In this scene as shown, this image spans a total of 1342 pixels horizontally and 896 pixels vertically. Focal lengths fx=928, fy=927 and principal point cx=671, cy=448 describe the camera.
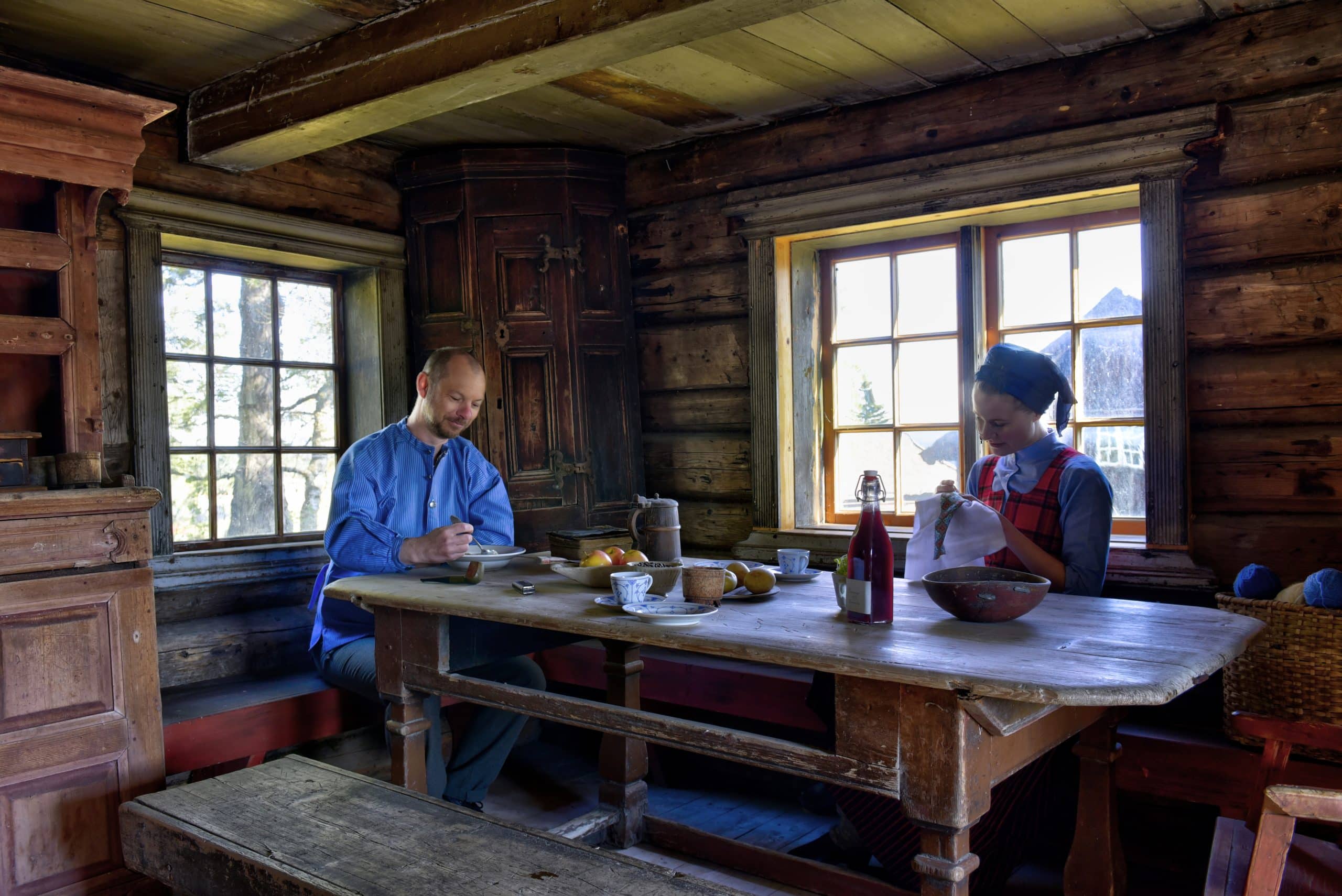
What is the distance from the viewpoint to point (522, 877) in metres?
1.98

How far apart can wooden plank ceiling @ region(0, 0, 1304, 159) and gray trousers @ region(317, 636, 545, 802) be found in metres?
1.97

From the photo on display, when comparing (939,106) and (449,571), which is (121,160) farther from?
(939,106)

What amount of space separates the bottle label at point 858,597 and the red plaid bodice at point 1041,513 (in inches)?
34.1

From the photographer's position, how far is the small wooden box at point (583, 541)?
3.19 m

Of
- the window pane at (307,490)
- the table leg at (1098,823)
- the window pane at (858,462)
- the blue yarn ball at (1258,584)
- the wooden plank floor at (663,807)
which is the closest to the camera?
the table leg at (1098,823)

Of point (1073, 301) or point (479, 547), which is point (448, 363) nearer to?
point (479, 547)

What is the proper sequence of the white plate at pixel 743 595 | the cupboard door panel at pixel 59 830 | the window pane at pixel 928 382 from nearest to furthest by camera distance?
1. the white plate at pixel 743 595
2. the cupboard door panel at pixel 59 830
3. the window pane at pixel 928 382

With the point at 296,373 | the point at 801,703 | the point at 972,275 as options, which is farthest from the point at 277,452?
the point at 972,275

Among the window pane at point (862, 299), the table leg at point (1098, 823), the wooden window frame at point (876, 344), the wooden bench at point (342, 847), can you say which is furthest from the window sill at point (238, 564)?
the table leg at point (1098, 823)

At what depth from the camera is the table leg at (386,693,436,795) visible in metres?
2.88

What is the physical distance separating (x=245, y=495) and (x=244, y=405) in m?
0.41

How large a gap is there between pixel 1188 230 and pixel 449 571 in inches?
114

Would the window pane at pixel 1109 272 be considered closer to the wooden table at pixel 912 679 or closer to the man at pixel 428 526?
the wooden table at pixel 912 679

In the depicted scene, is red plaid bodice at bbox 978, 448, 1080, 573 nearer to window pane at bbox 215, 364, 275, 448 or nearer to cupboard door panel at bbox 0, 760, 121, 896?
cupboard door panel at bbox 0, 760, 121, 896
